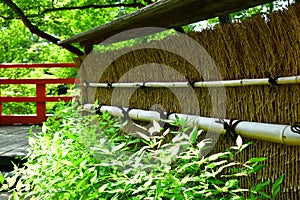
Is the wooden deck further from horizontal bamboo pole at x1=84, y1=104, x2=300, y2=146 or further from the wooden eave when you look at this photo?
horizontal bamboo pole at x1=84, y1=104, x2=300, y2=146

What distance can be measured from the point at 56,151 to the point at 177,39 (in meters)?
1.00

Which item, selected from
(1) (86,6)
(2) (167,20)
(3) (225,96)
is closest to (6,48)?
(1) (86,6)

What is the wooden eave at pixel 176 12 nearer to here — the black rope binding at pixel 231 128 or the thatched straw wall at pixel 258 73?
the thatched straw wall at pixel 258 73

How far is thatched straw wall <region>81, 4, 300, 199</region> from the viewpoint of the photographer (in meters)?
1.90

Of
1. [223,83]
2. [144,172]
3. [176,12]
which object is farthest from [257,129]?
[176,12]

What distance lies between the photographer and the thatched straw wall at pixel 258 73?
6.22ft

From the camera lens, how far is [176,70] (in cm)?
295

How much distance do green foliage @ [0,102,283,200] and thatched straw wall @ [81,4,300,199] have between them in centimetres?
12

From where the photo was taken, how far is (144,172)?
6.59ft

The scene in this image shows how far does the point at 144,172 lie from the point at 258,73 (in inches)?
27.2

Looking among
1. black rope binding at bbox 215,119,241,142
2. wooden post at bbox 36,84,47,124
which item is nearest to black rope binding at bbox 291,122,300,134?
black rope binding at bbox 215,119,241,142

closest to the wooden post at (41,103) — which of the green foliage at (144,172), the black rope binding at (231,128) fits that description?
the green foliage at (144,172)

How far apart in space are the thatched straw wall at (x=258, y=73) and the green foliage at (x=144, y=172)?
125 millimetres

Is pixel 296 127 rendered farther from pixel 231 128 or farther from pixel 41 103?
pixel 41 103
